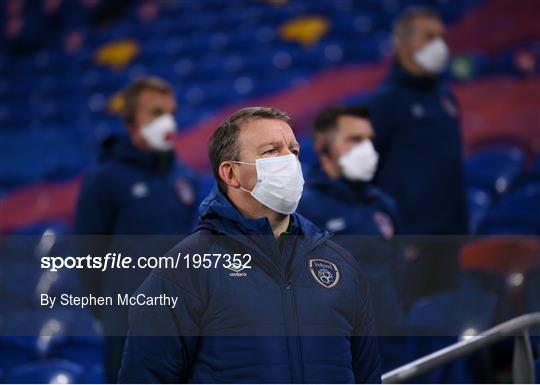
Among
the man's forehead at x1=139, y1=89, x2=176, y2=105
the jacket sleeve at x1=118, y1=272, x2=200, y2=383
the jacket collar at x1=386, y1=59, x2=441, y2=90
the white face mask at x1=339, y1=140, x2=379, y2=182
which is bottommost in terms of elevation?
the jacket sleeve at x1=118, y1=272, x2=200, y2=383

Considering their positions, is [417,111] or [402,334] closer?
[402,334]

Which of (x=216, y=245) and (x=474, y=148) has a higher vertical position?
(x=474, y=148)

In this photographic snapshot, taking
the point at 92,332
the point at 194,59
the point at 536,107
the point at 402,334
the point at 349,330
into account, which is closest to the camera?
the point at 349,330

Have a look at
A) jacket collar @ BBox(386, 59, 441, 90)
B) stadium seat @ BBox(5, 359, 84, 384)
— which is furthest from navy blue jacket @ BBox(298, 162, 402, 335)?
stadium seat @ BBox(5, 359, 84, 384)

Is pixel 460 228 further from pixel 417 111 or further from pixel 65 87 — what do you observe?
pixel 65 87

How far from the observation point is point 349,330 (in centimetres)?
158

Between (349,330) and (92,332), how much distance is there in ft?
3.81

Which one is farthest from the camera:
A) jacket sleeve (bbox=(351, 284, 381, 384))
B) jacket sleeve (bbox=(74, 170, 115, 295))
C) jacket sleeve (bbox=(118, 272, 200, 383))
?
jacket sleeve (bbox=(74, 170, 115, 295))

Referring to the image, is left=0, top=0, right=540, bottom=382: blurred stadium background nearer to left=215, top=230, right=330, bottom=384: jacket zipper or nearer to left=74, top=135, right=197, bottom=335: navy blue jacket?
left=74, top=135, right=197, bottom=335: navy blue jacket

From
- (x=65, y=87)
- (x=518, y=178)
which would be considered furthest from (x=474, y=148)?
(x=65, y=87)

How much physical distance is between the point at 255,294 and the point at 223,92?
3088mm

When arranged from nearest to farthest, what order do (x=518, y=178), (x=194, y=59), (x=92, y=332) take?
(x=92, y=332)
(x=518, y=178)
(x=194, y=59)
